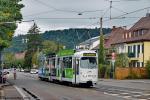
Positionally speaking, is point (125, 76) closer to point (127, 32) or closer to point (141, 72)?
point (141, 72)

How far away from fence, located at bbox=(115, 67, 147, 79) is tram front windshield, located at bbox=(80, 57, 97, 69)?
30225 millimetres

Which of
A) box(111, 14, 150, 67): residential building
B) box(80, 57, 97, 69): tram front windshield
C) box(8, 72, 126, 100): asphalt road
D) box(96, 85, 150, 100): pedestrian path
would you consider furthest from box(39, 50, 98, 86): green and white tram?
box(111, 14, 150, 67): residential building

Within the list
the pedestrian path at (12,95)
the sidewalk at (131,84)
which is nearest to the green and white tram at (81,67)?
the sidewalk at (131,84)

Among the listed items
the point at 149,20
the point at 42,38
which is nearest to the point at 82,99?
the point at 149,20

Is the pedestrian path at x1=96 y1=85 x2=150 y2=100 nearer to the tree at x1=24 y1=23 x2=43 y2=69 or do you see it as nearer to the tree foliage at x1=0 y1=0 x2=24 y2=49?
the tree foliage at x1=0 y1=0 x2=24 y2=49

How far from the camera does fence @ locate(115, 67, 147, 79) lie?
7325 cm

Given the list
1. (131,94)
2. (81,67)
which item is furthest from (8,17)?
(131,94)

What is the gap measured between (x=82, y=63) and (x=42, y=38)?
13440cm

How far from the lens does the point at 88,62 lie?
43.3 metres

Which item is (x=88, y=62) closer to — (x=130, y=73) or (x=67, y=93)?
(x=67, y=93)

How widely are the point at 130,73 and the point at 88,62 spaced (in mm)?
31253

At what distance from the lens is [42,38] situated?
177 m

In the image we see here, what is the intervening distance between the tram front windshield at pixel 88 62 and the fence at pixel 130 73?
3023 centimetres

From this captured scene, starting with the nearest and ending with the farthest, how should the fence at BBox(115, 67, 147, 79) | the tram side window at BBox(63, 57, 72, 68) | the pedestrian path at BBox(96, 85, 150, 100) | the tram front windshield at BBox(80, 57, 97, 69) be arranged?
the pedestrian path at BBox(96, 85, 150, 100), the tram front windshield at BBox(80, 57, 97, 69), the tram side window at BBox(63, 57, 72, 68), the fence at BBox(115, 67, 147, 79)
